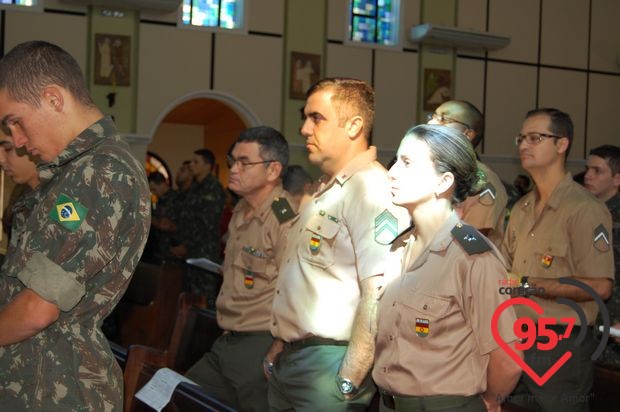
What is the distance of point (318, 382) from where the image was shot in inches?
107

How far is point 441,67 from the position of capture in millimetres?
13805

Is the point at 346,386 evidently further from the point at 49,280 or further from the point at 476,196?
the point at 476,196

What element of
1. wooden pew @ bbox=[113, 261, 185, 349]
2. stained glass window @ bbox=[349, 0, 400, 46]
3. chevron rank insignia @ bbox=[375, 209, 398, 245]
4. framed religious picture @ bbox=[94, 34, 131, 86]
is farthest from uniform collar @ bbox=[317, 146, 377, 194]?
stained glass window @ bbox=[349, 0, 400, 46]

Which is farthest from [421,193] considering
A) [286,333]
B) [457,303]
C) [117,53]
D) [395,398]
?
[117,53]

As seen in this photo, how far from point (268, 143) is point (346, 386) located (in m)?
1.66

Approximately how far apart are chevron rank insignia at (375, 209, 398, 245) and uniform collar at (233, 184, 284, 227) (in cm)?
121

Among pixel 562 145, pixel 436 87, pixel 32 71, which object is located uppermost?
pixel 436 87

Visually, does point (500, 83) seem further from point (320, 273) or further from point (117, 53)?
point (320, 273)

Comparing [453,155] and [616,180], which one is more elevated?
[453,155]

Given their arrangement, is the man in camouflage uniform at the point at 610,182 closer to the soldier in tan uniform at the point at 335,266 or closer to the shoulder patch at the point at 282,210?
the shoulder patch at the point at 282,210

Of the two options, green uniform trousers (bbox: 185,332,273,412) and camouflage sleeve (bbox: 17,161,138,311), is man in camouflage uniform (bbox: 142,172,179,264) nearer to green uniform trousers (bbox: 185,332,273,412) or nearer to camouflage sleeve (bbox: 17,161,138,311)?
green uniform trousers (bbox: 185,332,273,412)

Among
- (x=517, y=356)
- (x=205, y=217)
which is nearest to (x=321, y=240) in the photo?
(x=517, y=356)

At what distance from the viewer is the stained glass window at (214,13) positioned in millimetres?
12406

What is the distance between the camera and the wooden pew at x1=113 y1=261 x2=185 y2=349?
5066 millimetres
